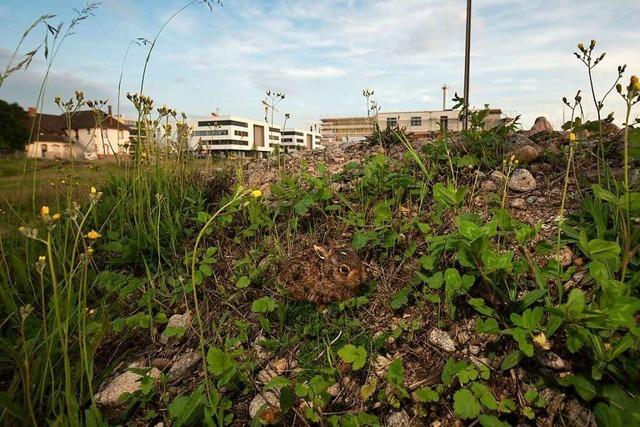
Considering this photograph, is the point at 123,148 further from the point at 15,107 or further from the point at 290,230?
the point at 15,107

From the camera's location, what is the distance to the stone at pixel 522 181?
2.32 metres

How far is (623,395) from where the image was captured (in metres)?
1.08

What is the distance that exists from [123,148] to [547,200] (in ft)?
11.0

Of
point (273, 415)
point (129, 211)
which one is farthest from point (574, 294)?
point (129, 211)

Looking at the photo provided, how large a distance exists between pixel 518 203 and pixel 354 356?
153cm

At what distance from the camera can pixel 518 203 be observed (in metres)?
2.20

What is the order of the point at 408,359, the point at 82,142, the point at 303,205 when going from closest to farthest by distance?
1. the point at 408,359
2. the point at 303,205
3. the point at 82,142

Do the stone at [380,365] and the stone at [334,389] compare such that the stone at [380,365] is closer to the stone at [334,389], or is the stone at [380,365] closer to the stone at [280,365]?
the stone at [334,389]

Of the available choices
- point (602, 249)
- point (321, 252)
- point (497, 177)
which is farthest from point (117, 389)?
point (497, 177)

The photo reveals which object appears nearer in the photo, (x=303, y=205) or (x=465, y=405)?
(x=465, y=405)

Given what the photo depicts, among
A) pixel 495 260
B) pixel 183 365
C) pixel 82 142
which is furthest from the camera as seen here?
pixel 82 142

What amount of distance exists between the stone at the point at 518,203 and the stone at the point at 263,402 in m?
1.79

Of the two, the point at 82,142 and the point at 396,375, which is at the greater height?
the point at 82,142

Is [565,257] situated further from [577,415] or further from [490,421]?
[490,421]
